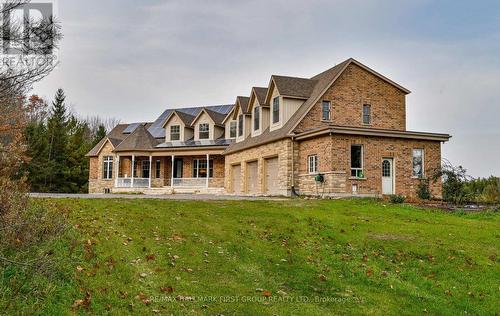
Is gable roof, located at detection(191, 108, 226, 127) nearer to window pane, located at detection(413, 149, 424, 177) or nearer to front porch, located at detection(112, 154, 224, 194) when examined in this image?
front porch, located at detection(112, 154, 224, 194)

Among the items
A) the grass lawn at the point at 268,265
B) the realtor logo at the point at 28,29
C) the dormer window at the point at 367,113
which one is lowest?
the grass lawn at the point at 268,265

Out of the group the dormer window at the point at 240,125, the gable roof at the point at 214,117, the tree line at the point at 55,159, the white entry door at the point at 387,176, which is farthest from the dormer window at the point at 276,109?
the tree line at the point at 55,159

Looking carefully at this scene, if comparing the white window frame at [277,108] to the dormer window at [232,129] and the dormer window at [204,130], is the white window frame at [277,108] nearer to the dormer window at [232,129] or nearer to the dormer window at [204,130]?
the dormer window at [232,129]

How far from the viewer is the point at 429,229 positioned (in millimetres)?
12359

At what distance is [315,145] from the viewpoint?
21.1 metres

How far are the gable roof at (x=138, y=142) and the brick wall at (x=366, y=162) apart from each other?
57.4ft

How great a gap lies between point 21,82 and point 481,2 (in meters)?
17.0

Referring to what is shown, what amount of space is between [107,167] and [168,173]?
17.3 feet

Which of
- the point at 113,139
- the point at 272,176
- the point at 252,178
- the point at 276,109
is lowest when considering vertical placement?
the point at 252,178

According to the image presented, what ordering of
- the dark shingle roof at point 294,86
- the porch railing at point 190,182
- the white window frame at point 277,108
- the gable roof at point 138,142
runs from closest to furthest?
the dark shingle roof at point 294,86 < the white window frame at point 277,108 < the porch railing at point 190,182 < the gable roof at point 138,142

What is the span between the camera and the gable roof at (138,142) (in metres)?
35.8

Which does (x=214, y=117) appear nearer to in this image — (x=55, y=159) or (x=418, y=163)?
(x=55, y=159)

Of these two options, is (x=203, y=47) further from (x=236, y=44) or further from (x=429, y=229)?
(x=429, y=229)

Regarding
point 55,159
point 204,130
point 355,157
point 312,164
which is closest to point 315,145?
point 312,164
